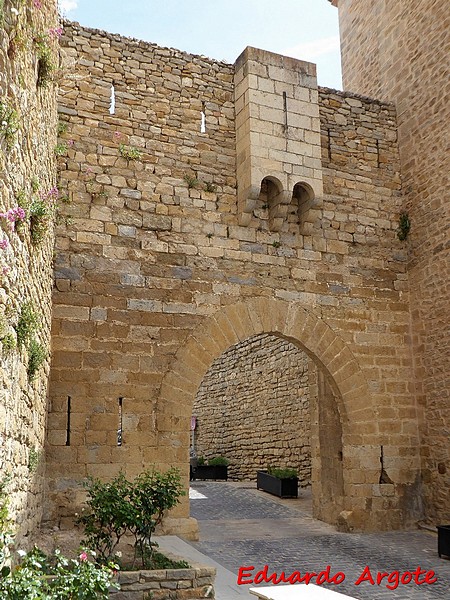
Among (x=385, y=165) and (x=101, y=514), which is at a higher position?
(x=385, y=165)

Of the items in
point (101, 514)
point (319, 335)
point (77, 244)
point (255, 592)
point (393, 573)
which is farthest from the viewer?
point (319, 335)

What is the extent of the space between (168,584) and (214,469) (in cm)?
996

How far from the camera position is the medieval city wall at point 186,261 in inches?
295

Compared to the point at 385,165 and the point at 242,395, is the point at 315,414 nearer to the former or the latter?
the point at 385,165

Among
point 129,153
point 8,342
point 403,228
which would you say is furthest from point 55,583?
point 403,228

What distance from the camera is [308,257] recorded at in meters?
9.00

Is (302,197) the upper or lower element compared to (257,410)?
upper

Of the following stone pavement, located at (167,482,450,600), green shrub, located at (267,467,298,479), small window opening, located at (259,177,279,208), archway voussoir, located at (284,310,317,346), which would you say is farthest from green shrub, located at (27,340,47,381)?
green shrub, located at (267,467,298,479)

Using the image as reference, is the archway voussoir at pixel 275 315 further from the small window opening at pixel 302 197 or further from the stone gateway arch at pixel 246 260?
the small window opening at pixel 302 197

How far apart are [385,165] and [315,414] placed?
13.2 ft

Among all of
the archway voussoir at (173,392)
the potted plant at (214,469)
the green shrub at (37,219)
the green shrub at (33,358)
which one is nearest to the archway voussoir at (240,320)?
the archway voussoir at (173,392)

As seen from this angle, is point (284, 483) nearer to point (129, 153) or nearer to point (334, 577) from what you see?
point (334, 577)

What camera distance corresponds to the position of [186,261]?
8242 mm

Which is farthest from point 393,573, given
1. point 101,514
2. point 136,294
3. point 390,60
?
point 390,60
